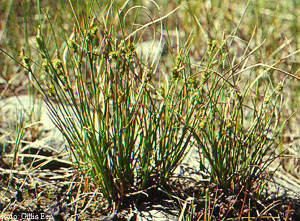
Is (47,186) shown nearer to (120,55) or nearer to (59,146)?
(59,146)

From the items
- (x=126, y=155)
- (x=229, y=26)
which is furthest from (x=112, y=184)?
(x=229, y=26)

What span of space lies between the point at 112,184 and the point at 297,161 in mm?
998

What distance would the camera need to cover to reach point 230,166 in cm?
153

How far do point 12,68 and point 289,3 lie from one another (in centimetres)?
221

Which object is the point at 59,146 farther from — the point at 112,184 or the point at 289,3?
the point at 289,3

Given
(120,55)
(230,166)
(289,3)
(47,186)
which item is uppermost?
(289,3)

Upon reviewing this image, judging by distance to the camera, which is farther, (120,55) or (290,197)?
(290,197)

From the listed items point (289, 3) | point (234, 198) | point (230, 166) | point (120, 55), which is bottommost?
point (234, 198)

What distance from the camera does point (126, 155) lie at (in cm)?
148

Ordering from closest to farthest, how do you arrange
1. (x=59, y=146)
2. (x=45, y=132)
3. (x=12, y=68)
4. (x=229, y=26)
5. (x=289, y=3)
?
(x=59, y=146) < (x=45, y=132) < (x=12, y=68) < (x=229, y=26) < (x=289, y=3)

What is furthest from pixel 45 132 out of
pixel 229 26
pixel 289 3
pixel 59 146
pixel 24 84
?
pixel 289 3

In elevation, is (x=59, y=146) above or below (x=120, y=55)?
below

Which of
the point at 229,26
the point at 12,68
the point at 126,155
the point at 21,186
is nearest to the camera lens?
the point at 126,155

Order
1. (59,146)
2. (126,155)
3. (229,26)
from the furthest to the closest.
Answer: (229,26) < (59,146) < (126,155)
